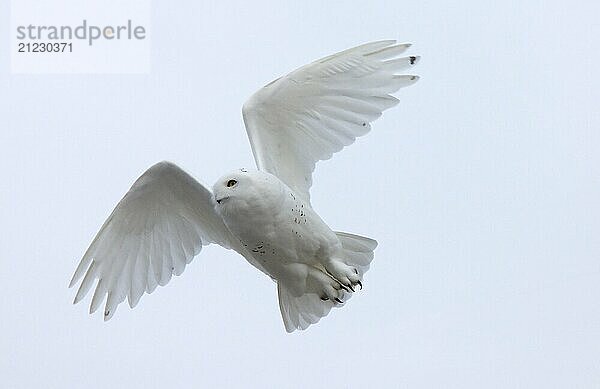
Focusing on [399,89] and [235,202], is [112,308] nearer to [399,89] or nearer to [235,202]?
[235,202]

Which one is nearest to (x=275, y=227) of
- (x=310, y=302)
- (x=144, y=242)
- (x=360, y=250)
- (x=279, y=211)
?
(x=279, y=211)

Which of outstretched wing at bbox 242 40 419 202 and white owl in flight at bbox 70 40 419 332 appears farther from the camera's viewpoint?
outstretched wing at bbox 242 40 419 202

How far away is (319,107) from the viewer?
1040cm

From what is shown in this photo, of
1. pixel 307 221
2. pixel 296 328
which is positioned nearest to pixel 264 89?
pixel 307 221

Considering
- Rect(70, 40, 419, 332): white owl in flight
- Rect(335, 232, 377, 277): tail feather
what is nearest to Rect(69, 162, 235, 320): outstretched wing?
Rect(70, 40, 419, 332): white owl in flight

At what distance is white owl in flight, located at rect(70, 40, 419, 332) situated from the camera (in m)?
9.50

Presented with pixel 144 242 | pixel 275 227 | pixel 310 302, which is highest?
pixel 275 227

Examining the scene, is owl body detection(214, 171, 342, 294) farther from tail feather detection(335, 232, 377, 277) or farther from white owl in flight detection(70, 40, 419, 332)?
tail feather detection(335, 232, 377, 277)

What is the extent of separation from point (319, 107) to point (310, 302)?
1490mm

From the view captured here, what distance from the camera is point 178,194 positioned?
1041 centimetres

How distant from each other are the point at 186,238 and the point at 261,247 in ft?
4.77

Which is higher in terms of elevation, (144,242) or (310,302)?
(144,242)

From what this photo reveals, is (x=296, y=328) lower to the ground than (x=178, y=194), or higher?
lower

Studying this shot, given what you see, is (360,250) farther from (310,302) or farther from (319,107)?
(319,107)
